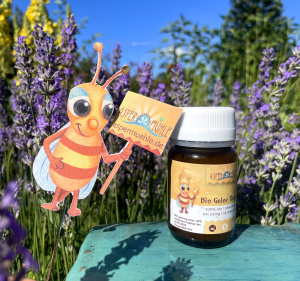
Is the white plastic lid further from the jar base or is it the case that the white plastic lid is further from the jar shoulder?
the jar base

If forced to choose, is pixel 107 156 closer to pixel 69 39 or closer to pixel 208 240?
pixel 208 240

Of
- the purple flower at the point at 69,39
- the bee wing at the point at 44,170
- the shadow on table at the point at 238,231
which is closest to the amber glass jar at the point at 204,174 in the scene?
the shadow on table at the point at 238,231

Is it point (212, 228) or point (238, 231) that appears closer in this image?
point (212, 228)

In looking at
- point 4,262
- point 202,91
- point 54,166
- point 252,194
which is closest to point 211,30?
point 202,91

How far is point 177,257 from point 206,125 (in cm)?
39

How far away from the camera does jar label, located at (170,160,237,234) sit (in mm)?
765

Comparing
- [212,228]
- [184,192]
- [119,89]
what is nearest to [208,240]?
[212,228]

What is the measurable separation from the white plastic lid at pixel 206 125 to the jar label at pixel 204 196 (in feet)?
0.25

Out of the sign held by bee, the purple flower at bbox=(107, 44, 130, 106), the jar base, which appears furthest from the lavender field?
the jar base

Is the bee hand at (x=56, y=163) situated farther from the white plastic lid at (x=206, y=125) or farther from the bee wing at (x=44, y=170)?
the white plastic lid at (x=206, y=125)

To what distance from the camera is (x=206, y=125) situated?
759 mm

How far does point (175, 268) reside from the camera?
0.74 metres

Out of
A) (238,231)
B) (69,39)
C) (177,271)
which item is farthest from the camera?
(69,39)

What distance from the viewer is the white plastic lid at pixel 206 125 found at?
0.76 meters
